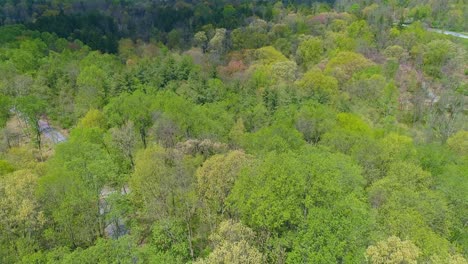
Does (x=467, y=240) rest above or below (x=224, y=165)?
below

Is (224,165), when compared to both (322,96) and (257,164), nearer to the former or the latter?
(257,164)

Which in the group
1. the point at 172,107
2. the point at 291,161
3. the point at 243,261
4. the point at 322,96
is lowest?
the point at 322,96

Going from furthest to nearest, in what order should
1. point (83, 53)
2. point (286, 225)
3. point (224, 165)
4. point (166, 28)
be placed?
point (166, 28)
point (83, 53)
point (224, 165)
point (286, 225)

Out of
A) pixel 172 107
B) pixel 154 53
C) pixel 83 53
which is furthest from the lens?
pixel 154 53

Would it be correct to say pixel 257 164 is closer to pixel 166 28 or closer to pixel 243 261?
pixel 243 261

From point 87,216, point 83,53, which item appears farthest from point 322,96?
point 83,53

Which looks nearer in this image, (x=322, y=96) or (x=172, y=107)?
(x=172, y=107)
